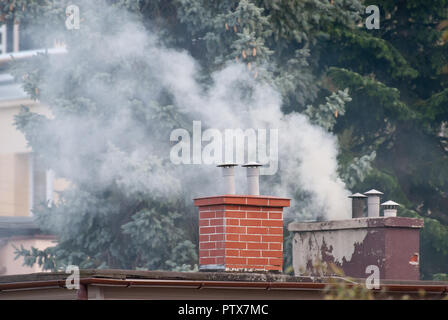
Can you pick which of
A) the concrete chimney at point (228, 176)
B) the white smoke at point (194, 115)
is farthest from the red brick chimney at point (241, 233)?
the white smoke at point (194, 115)

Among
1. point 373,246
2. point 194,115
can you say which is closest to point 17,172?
point 194,115

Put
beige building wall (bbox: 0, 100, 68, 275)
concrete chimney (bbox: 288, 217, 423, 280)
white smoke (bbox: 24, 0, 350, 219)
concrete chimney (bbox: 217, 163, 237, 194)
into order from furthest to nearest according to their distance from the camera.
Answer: beige building wall (bbox: 0, 100, 68, 275), white smoke (bbox: 24, 0, 350, 219), concrete chimney (bbox: 288, 217, 423, 280), concrete chimney (bbox: 217, 163, 237, 194)

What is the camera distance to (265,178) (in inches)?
822

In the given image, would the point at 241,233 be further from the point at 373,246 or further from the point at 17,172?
the point at 17,172

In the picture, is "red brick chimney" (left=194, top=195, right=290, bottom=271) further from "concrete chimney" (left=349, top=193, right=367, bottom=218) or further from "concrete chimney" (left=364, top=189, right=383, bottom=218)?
"concrete chimney" (left=349, top=193, right=367, bottom=218)

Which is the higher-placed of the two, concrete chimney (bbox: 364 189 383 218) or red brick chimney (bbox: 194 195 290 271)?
concrete chimney (bbox: 364 189 383 218)

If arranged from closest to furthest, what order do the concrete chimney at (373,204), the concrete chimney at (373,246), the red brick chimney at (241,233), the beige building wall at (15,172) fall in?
the red brick chimney at (241,233)
the concrete chimney at (373,246)
the concrete chimney at (373,204)
the beige building wall at (15,172)

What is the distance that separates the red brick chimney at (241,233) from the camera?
41.0 ft

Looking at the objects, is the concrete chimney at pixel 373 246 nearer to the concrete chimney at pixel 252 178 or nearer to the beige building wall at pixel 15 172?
the concrete chimney at pixel 252 178

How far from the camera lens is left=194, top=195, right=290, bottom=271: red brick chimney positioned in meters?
12.5

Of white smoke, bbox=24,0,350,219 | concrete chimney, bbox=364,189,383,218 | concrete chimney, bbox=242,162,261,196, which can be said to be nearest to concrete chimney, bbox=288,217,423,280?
concrete chimney, bbox=364,189,383,218

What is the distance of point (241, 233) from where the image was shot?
12.6 metres

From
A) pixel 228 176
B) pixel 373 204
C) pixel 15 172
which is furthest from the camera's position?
pixel 15 172
